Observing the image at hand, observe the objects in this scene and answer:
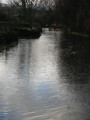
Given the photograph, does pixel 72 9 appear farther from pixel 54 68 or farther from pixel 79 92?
pixel 79 92

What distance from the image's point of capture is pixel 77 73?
11.5 metres

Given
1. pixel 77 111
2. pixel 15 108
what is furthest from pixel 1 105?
pixel 77 111

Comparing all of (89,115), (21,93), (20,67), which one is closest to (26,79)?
(21,93)

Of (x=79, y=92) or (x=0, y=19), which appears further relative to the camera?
(x=0, y=19)

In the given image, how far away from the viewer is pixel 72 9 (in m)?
62.0

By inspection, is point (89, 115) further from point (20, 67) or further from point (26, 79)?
point (20, 67)

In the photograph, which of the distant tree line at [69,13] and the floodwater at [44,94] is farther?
the distant tree line at [69,13]

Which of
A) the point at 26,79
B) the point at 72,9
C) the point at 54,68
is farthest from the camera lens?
the point at 72,9

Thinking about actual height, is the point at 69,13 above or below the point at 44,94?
above

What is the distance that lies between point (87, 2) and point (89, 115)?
4589 centimetres

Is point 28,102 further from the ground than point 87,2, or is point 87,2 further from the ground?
point 87,2

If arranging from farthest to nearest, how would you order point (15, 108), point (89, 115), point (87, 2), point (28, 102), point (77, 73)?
point (87, 2) < point (77, 73) < point (28, 102) < point (15, 108) < point (89, 115)

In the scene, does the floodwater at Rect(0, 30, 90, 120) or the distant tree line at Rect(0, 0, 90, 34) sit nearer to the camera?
the floodwater at Rect(0, 30, 90, 120)

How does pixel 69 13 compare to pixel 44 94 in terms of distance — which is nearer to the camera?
pixel 44 94
